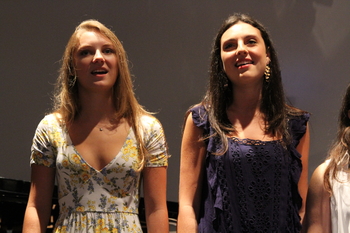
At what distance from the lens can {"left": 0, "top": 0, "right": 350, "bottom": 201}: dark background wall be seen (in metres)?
4.09

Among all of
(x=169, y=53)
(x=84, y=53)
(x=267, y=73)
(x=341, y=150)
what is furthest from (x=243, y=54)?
(x=169, y=53)

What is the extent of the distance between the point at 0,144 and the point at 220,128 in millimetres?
2489

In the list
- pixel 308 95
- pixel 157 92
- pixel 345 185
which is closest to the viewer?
pixel 345 185

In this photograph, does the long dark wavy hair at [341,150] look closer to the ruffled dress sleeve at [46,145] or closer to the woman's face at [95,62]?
the woman's face at [95,62]

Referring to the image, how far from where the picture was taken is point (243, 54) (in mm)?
2559

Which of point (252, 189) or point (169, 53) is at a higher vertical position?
point (169, 53)

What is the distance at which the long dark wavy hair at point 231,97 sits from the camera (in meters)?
2.55

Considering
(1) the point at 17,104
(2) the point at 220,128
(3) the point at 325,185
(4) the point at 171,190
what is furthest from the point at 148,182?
(1) the point at 17,104

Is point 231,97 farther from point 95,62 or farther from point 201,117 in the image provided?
point 95,62

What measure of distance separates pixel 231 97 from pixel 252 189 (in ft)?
1.51

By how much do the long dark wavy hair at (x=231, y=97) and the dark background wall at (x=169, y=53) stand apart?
1.47 m

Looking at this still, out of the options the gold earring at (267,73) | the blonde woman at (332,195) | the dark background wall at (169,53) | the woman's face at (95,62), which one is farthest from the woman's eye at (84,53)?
the dark background wall at (169,53)

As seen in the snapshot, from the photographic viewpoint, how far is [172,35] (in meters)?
4.37

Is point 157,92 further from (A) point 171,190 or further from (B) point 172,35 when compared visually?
(A) point 171,190
